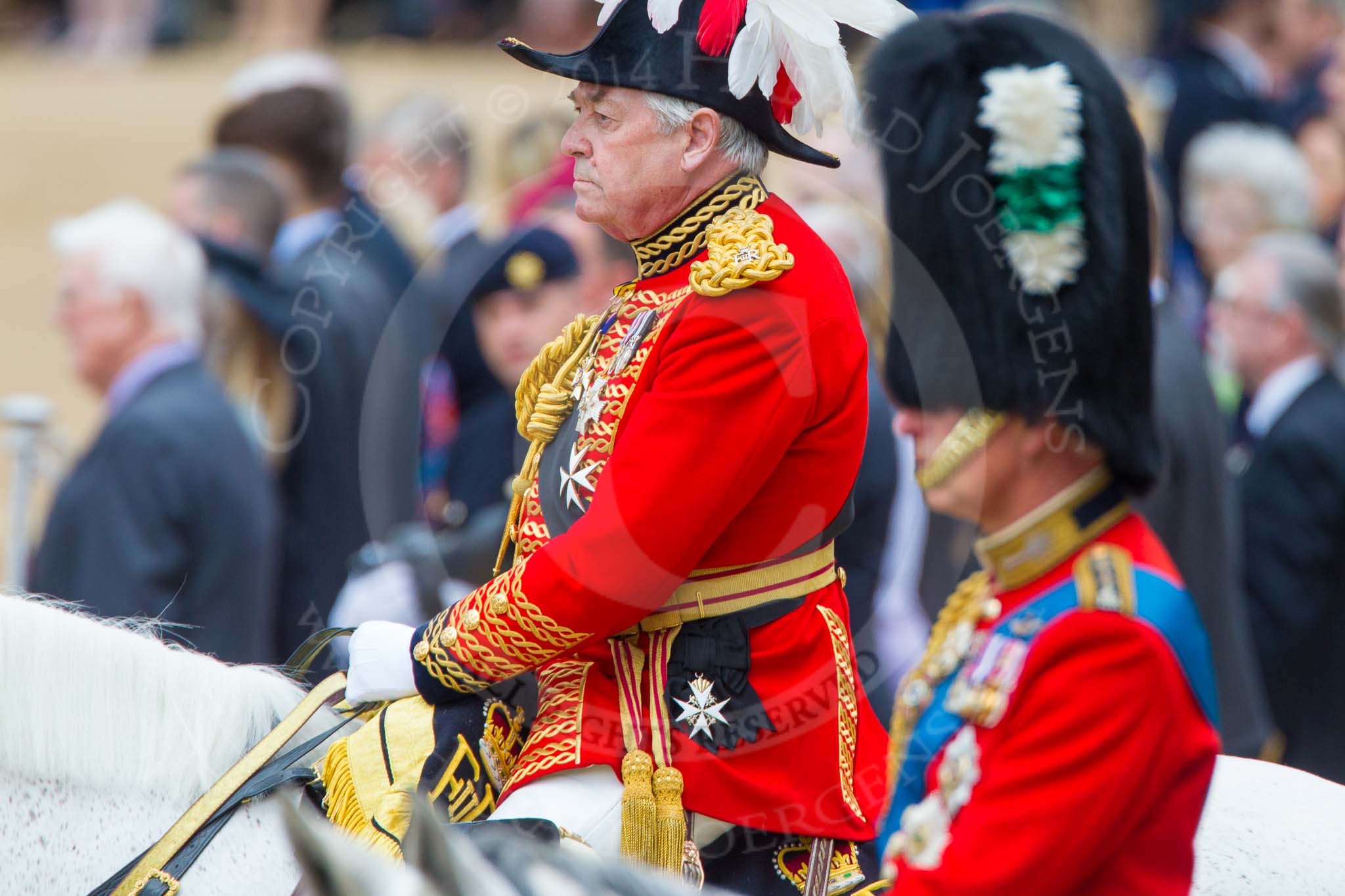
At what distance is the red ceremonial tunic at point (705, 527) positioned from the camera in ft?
7.77

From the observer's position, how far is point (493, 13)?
17188 mm

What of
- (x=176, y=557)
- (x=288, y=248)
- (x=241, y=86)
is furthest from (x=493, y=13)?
(x=176, y=557)

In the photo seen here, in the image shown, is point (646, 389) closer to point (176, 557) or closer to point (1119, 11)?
point (176, 557)

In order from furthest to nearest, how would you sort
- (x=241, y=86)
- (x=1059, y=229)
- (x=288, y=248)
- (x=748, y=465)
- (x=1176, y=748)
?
(x=241, y=86) → (x=288, y=248) → (x=748, y=465) → (x=1059, y=229) → (x=1176, y=748)

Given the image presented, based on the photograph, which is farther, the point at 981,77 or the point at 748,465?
the point at 748,465

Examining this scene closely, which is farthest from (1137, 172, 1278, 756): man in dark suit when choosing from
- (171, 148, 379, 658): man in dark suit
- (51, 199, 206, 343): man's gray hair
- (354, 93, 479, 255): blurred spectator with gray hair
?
(354, 93, 479, 255): blurred spectator with gray hair

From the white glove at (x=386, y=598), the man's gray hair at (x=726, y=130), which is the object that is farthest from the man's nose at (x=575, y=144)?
the white glove at (x=386, y=598)

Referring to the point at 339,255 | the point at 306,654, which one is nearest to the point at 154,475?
the point at 339,255

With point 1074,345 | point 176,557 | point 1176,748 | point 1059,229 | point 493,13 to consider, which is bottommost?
point 493,13

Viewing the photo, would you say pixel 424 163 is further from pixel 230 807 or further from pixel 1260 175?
pixel 230 807

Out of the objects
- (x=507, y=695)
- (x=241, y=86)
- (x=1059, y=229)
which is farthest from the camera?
(x=241, y=86)

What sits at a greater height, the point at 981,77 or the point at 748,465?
the point at 981,77

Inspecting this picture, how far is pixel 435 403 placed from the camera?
5977 mm

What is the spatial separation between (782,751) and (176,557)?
281cm
